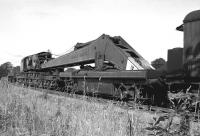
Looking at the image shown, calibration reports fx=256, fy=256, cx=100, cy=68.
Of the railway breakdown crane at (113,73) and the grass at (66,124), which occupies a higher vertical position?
the railway breakdown crane at (113,73)

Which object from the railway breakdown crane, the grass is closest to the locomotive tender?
the railway breakdown crane

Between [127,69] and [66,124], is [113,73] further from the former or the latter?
[66,124]

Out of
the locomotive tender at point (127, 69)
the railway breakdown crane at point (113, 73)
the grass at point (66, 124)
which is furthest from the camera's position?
the railway breakdown crane at point (113, 73)

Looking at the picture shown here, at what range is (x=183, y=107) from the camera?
9.68ft

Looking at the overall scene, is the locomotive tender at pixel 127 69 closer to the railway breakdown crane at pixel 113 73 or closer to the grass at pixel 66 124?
the railway breakdown crane at pixel 113 73

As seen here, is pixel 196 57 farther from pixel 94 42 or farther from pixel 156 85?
pixel 94 42

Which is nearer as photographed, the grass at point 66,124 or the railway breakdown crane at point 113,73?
the grass at point 66,124

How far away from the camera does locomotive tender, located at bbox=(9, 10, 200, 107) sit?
8.81 metres

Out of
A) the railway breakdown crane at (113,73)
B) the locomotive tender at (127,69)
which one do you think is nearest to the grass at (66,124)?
the locomotive tender at (127,69)

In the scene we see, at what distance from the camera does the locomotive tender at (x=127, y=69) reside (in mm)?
Result: 8812

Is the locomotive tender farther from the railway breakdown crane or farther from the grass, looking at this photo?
the grass

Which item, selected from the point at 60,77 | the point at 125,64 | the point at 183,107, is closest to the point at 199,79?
the point at 125,64

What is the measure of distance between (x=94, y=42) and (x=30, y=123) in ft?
33.6

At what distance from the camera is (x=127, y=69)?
12.1 metres
